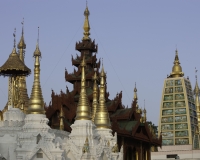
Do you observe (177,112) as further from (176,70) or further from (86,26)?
(86,26)

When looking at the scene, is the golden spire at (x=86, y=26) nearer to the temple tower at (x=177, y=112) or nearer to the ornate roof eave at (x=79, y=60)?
the ornate roof eave at (x=79, y=60)

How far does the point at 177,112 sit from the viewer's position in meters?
55.7

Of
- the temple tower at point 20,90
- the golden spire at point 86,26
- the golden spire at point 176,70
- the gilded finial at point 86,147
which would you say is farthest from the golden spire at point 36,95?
the golden spire at point 176,70

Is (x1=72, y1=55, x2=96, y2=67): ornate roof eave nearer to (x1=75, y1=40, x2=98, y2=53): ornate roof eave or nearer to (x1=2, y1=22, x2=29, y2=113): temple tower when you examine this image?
(x1=75, y1=40, x2=98, y2=53): ornate roof eave

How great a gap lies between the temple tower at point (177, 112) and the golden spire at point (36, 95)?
32.5m

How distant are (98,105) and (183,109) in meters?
28.1

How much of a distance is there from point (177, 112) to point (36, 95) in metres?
34.0

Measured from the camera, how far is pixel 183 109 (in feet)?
181

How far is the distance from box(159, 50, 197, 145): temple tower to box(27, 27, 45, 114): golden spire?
32549mm

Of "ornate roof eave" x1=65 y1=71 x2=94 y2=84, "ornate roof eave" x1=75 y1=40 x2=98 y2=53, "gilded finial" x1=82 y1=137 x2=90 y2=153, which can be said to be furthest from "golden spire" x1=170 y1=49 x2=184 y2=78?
"gilded finial" x1=82 y1=137 x2=90 y2=153

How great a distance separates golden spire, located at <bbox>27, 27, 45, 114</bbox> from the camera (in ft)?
76.8

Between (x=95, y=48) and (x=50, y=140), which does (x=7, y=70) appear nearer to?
(x=50, y=140)

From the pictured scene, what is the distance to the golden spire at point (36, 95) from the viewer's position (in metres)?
23.4

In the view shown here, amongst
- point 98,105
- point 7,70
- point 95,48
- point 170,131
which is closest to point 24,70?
point 7,70
